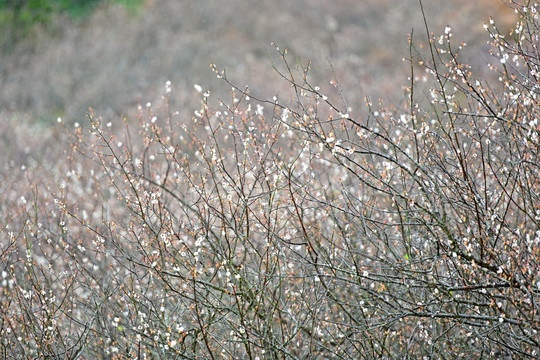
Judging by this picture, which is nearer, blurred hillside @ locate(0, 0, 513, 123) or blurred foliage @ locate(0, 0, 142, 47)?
blurred hillside @ locate(0, 0, 513, 123)

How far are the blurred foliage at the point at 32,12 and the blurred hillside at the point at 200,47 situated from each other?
323 mm

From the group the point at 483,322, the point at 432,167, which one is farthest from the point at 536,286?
the point at 432,167

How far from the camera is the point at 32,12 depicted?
2455cm

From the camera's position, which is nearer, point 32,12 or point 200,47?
point 200,47

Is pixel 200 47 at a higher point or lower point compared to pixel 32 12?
lower

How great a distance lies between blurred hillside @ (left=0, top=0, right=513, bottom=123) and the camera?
19859 millimetres

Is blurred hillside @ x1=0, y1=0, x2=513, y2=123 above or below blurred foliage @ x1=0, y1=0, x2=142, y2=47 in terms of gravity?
below

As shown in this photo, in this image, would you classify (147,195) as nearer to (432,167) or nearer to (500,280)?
(432,167)

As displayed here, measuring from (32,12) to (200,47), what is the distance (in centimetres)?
724

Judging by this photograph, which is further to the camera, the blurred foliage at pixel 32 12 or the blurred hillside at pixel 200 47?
the blurred foliage at pixel 32 12

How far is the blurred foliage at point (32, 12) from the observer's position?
24.1 m

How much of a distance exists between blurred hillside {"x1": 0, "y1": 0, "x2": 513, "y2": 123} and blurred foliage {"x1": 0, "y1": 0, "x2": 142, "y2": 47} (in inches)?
12.7

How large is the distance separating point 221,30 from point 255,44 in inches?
64.5

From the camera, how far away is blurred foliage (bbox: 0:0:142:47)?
24.1 meters
